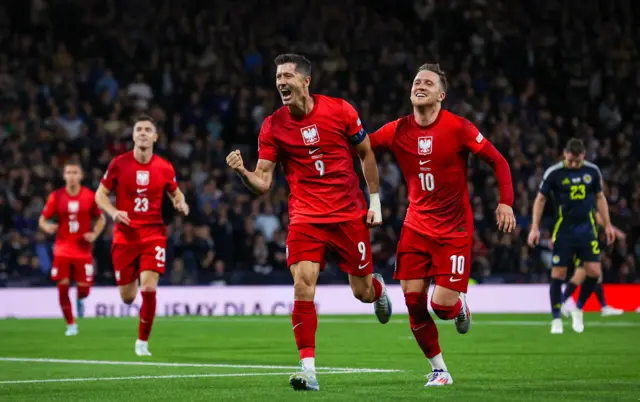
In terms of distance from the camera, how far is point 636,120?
2816cm

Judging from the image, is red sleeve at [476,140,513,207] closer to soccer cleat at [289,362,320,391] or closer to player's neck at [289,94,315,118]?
player's neck at [289,94,315,118]

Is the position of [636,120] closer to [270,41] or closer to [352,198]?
[270,41]

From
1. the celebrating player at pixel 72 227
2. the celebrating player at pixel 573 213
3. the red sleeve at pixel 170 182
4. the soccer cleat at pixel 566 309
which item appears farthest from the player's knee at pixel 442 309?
the soccer cleat at pixel 566 309

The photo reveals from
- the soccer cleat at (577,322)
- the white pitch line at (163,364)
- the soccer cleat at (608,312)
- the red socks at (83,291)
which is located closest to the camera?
the white pitch line at (163,364)

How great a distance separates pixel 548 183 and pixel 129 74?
12648mm

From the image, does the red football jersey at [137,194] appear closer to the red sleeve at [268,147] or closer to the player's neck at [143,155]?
the player's neck at [143,155]

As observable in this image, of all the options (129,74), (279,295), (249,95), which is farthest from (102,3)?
(279,295)

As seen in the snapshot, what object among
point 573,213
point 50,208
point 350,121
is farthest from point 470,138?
point 50,208

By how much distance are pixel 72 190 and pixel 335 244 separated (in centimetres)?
1009

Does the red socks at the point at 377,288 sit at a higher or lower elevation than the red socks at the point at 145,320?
higher

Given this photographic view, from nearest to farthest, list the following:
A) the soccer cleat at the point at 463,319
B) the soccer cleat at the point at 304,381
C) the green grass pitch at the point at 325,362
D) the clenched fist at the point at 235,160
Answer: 1. the clenched fist at the point at 235,160
2. the soccer cleat at the point at 304,381
3. the green grass pitch at the point at 325,362
4. the soccer cleat at the point at 463,319

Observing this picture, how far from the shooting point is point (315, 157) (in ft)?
31.1

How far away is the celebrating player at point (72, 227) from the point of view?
18.8 meters

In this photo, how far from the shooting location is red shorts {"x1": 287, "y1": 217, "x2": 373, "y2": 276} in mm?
9273
